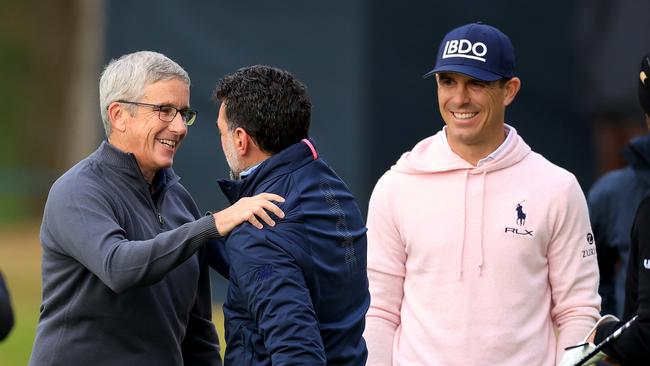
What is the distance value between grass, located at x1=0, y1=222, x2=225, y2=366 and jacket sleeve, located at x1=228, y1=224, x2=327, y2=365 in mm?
3834

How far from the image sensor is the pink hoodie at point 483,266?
3.91 m

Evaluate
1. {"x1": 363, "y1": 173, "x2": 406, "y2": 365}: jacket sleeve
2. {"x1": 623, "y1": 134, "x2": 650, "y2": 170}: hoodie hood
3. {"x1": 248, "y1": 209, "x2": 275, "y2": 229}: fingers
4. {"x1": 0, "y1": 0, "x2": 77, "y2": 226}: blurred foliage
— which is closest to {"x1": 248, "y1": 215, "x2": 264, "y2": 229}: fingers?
{"x1": 248, "y1": 209, "x2": 275, "y2": 229}: fingers

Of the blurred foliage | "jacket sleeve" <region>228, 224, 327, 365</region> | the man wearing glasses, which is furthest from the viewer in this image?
the blurred foliage

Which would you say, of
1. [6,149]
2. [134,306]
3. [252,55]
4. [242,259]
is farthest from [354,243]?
[6,149]

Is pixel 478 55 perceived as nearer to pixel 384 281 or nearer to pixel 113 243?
pixel 384 281

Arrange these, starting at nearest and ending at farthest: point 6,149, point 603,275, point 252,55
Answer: point 603,275
point 252,55
point 6,149

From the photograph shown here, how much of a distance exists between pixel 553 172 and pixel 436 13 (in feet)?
18.8

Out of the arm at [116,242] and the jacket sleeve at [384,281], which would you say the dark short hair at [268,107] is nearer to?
the arm at [116,242]

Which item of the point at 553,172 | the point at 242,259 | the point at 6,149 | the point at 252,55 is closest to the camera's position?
the point at 242,259

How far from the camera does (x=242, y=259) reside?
11.1ft

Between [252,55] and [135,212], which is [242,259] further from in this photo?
[252,55]

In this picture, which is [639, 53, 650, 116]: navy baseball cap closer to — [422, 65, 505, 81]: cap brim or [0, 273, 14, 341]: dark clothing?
[422, 65, 505, 81]: cap brim

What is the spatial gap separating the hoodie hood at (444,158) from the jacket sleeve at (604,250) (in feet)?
3.45

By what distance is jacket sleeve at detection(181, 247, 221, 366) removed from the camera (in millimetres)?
4035
